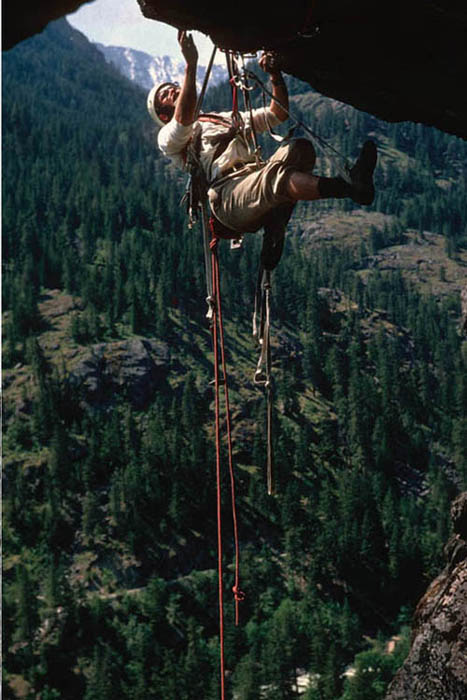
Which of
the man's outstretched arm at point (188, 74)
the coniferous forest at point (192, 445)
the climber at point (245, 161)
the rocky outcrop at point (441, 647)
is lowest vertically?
the coniferous forest at point (192, 445)

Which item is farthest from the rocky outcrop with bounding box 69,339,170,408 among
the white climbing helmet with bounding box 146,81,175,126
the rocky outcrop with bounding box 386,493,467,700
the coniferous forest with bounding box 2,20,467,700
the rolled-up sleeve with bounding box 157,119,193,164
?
the rolled-up sleeve with bounding box 157,119,193,164

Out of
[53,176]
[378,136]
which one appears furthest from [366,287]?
[378,136]

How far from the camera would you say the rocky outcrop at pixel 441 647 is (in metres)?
7.68

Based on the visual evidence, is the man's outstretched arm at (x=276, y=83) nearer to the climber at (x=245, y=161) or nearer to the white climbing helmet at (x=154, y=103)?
the climber at (x=245, y=161)

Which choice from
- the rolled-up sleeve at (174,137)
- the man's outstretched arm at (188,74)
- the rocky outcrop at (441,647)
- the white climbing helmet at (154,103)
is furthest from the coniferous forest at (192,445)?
the man's outstretched arm at (188,74)

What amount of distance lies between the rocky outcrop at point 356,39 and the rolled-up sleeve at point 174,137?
2.51 ft

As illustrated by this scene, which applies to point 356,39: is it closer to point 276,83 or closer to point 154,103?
point 276,83

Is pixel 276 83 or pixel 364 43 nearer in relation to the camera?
pixel 364 43

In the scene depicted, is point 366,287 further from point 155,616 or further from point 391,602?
point 155,616

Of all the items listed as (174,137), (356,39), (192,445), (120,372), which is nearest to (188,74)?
(174,137)

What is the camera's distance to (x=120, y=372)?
9038cm

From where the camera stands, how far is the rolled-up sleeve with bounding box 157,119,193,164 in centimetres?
645

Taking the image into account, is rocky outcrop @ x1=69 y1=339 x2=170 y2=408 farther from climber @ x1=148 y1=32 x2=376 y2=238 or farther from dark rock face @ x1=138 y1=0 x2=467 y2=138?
climber @ x1=148 y1=32 x2=376 y2=238

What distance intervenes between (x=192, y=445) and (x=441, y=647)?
72.7 metres
